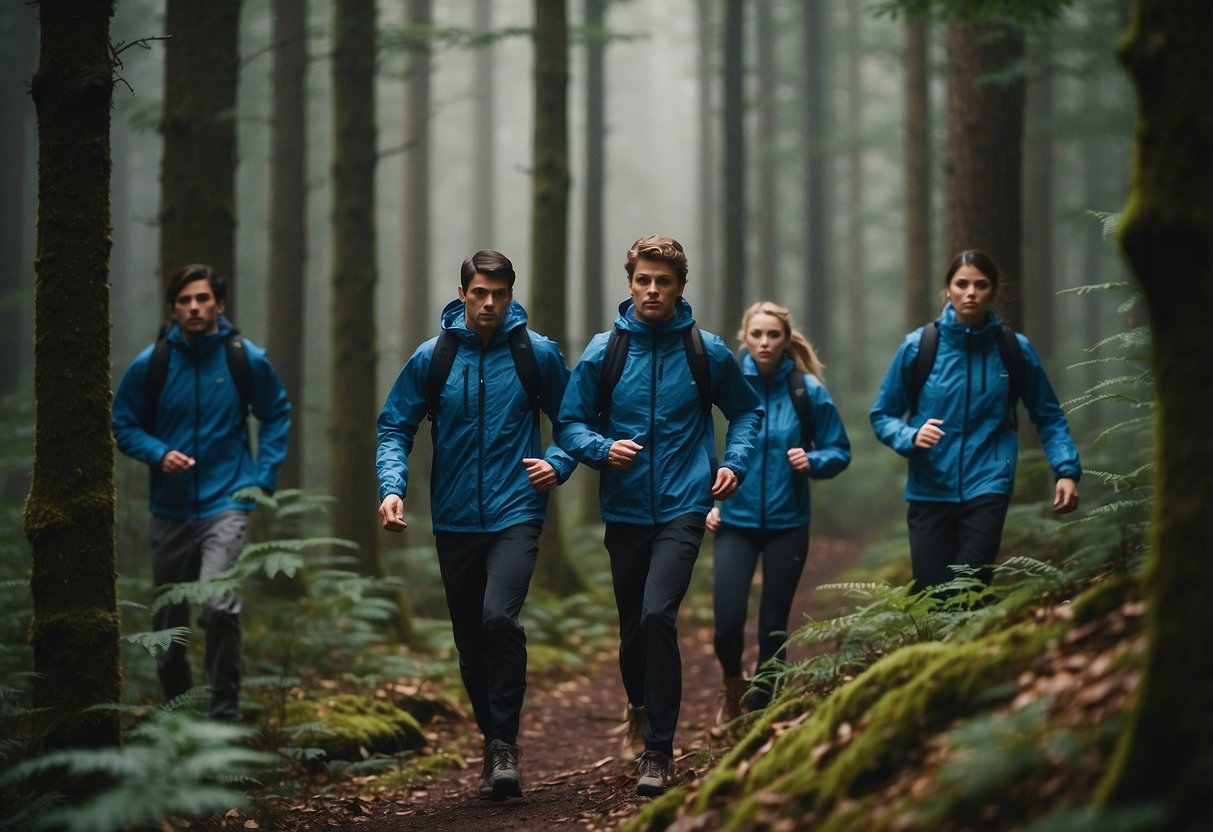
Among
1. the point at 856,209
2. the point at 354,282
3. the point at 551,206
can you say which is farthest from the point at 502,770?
the point at 856,209

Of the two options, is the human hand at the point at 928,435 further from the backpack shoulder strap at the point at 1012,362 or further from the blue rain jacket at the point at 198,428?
the blue rain jacket at the point at 198,428

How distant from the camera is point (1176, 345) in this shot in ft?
9.59

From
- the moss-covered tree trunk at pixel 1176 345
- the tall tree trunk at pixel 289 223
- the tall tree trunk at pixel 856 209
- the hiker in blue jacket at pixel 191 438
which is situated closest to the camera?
the moss-covered tree trunk at pixel 1176 345

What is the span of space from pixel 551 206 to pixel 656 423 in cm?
729

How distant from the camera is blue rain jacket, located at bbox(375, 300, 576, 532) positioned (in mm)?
5625

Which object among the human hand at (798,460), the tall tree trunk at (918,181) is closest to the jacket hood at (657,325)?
the human hand at (798,460)

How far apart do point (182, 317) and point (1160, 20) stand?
5785 millimetres

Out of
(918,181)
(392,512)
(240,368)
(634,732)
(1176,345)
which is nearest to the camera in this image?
(1176,345)

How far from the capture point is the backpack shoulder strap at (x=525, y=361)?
5.75 metres

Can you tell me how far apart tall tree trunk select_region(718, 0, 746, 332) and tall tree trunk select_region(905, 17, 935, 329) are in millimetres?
2733

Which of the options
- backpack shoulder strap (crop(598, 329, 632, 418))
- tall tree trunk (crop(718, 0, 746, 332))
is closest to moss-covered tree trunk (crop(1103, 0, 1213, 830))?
backpack shoulder strap (crop(598, 329, 632, 418))

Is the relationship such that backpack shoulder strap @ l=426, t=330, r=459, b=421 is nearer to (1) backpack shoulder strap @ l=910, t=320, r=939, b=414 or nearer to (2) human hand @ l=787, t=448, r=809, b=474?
(2) human hand @ l=787, t=448, r=809, b=474

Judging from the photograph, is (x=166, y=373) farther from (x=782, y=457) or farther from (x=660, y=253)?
(x=782, y=457)

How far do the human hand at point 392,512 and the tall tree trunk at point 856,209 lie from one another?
928 inches
